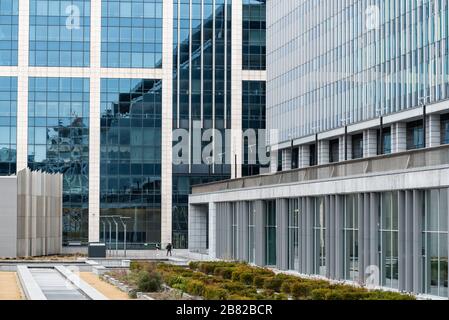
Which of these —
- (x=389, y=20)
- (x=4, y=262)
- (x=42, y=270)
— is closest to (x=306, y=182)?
(x=389, y=20)

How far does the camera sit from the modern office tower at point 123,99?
105 meters

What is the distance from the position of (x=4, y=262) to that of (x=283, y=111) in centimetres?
3177

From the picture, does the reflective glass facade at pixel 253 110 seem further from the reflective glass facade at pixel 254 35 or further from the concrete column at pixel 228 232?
the concrete column at pixel 228 232

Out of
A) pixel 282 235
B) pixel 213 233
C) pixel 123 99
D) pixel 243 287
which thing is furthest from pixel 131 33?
pixel 243 287

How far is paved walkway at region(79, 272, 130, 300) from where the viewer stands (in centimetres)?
4494

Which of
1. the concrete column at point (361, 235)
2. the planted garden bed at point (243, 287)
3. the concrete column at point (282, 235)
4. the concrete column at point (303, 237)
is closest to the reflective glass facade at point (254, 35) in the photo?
the concrete column at point (282, 235)

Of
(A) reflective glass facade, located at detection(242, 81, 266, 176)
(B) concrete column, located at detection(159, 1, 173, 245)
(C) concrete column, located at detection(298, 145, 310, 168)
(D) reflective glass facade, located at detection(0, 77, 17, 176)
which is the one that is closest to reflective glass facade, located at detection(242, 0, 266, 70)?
(A) reflective glass facade, located at detection(242, 81, 266, 176)

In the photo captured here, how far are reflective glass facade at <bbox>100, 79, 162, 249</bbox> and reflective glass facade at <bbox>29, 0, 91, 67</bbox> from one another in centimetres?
448

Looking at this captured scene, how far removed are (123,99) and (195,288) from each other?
64.3 m

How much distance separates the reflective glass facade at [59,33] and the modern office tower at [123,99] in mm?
102

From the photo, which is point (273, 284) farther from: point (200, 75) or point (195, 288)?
point (200, 75)

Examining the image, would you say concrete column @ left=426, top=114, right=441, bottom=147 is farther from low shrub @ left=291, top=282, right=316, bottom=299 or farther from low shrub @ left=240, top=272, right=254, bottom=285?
low shrub @ left=291, top=282, right=316, bottom=299

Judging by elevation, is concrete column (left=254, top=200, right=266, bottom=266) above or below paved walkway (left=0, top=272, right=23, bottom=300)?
above
